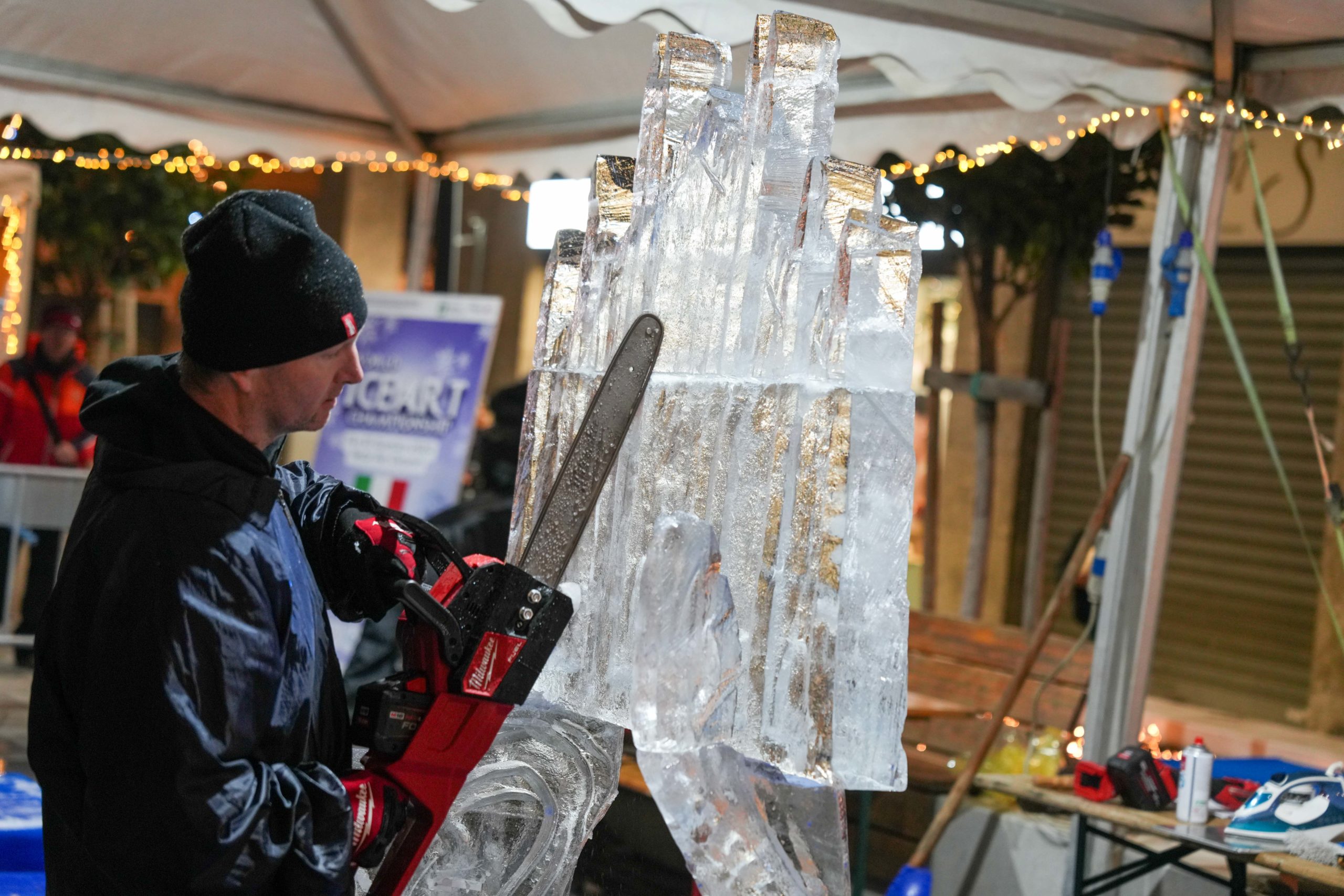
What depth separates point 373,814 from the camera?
72.6 inches

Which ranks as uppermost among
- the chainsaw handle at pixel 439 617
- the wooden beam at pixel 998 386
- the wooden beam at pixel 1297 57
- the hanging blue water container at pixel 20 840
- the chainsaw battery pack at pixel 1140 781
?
the wooden beam at pixel 1297 57

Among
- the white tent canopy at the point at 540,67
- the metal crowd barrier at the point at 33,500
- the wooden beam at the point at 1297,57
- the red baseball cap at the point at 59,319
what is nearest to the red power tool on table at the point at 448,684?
the white tent canopy at the point at 540,67

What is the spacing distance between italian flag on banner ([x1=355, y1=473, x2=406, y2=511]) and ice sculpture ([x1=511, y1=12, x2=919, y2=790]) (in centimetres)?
359

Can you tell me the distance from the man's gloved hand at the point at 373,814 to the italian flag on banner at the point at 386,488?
12.8ft

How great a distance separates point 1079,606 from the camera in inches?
212

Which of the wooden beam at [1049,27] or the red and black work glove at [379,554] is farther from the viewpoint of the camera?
the wooden beam at [1049,27]

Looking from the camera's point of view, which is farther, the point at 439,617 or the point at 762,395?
the point at 762,395

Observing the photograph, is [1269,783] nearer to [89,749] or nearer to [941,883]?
[941,883]

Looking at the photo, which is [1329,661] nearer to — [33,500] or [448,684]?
[448,684]

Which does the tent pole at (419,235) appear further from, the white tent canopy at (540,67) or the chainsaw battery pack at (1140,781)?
the chainsaw battery pack at (1140,781)

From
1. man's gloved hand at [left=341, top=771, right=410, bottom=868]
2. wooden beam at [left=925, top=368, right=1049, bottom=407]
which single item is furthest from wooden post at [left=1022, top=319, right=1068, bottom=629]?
man's gloved hand at [left=341, top=771, right=410, bottom=868]

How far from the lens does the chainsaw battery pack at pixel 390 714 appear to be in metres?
1.86

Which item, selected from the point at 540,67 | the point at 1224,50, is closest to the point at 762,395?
the point at 1224,50

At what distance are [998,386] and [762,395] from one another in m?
3.75
